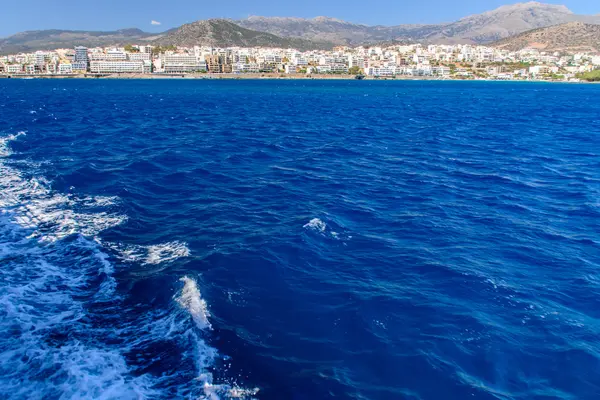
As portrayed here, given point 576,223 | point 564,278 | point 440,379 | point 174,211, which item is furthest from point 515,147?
point 440,379

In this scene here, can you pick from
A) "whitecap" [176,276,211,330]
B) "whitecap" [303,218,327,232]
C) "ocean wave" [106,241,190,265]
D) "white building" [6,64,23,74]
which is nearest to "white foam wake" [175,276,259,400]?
"whitecap" [176,276,211,330]

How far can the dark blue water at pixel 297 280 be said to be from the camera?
759 cm

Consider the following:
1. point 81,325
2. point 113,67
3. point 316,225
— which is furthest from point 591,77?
point 81,325

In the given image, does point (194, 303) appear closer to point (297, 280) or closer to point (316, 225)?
point (297, 280)

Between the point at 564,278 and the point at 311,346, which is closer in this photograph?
the point at 311,346

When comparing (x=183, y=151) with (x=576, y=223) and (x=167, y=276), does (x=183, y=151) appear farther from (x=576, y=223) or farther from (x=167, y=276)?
(x=576, y=223)

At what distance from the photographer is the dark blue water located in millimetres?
7594

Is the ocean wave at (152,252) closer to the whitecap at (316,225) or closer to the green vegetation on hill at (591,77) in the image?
the whitecap at (316,225)

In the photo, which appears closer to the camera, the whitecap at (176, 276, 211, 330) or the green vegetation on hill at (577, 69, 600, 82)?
the whitecap at (176, 276, 211, 330)

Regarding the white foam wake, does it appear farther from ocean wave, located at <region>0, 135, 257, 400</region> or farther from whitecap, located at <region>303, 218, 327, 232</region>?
whitecap, located at <region>303, 218, 327, 232</region>

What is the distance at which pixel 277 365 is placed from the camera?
7.83 meters

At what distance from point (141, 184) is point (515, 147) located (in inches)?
998

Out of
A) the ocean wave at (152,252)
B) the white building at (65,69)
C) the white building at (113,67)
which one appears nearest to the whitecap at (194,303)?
the ocean wave at (152,252)

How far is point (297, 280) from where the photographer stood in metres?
A: 11.2
